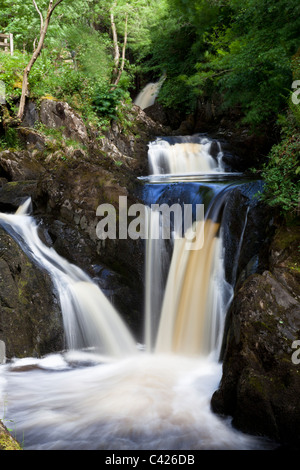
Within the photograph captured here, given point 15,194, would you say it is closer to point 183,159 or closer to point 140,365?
point 140,365

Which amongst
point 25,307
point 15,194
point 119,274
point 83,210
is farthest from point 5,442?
point 15,194

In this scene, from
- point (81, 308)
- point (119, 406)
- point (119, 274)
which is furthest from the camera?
point (119, 274)

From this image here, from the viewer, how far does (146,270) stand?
21.2ft

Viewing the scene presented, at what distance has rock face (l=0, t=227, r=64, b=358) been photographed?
4.87 metres

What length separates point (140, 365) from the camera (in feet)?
17.1

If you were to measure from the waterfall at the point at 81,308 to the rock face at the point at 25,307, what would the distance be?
191mm

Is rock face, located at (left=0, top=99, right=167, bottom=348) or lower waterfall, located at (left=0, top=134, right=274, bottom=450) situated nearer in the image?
lower waterfall, located at (left=0, top=134, right=274, bottom=450)

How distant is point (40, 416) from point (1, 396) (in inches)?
23.7

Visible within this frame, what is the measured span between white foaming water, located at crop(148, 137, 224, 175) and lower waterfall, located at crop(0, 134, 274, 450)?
3.89 metres

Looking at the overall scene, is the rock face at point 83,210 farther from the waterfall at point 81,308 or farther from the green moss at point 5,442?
the green moss at point 5,442

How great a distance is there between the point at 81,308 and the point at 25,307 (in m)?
0.91

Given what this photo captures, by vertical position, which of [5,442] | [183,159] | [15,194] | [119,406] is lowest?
[119,406]

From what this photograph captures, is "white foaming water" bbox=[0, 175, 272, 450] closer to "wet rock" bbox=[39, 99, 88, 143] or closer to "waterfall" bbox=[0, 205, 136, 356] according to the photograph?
"waterfall" bbox=[0, 205, 136, 356]

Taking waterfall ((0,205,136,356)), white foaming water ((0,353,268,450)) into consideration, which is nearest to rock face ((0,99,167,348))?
waterfall ((0,205,136,356))
